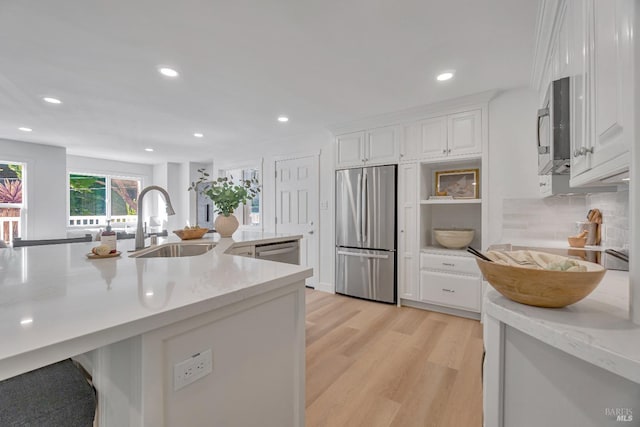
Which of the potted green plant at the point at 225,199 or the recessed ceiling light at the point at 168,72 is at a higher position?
the recessed ceiling light at the point at 168,72

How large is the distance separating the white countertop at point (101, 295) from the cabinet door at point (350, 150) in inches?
103

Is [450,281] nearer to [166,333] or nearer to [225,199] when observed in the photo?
[225,199]

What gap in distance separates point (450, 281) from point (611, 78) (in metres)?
2.57

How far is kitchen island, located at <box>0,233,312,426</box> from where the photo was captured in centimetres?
60

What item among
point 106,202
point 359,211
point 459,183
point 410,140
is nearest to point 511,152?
point 459,183

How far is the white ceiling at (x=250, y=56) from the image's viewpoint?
1655mm

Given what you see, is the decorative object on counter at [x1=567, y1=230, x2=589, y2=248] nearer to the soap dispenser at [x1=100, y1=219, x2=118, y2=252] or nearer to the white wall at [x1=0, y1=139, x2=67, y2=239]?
the soap dispenser at [x1=100, y1=219, x2=118, y2=252]

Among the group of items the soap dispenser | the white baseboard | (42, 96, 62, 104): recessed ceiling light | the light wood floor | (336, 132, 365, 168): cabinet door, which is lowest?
the light wood floor

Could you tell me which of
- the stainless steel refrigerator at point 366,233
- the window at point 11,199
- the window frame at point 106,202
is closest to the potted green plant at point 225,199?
the stainless steel refrigerator at point 366,233

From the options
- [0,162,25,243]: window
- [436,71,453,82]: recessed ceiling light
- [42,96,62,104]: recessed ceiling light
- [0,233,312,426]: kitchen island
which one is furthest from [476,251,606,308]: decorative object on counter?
[0,162,25,243]: window

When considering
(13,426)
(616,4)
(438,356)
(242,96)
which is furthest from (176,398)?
(242,96)

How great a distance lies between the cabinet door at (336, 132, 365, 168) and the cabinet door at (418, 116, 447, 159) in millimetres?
759

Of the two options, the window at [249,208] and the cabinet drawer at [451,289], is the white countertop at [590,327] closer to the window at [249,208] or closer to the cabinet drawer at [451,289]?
the cabinet drawer at [451,289]

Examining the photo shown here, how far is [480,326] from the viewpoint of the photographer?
2.79 meters
